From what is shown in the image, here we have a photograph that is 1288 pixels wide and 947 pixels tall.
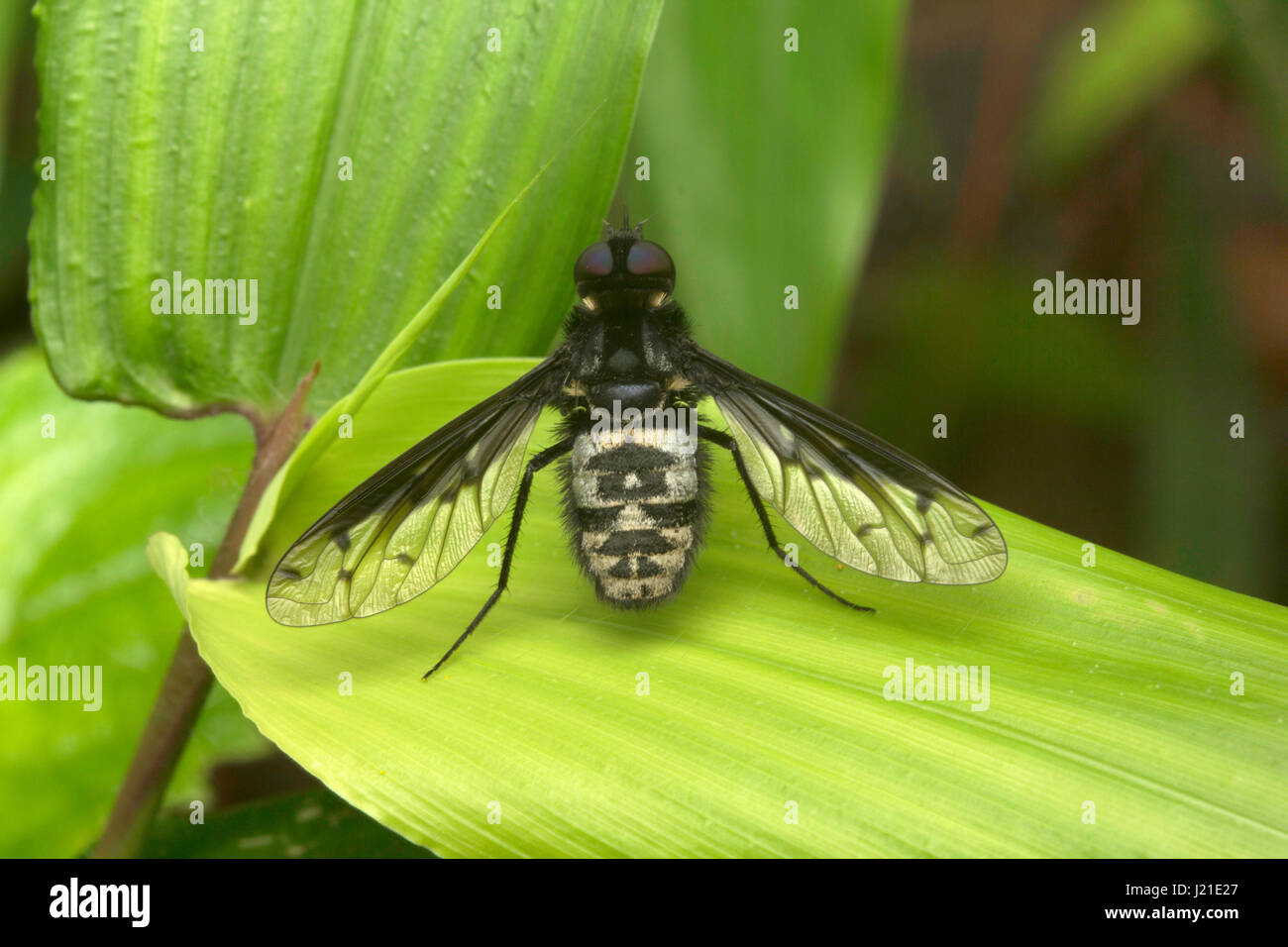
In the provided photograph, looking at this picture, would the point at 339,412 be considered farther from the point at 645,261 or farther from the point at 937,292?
the point at 937,292

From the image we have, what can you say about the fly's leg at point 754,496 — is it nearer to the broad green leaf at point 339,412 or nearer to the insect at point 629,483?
the insect at point 629,483

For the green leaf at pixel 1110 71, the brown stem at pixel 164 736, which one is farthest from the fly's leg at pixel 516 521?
the green leaf at pixel 1110 71

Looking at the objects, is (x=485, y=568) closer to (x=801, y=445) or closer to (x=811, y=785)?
(x=801, y=445)

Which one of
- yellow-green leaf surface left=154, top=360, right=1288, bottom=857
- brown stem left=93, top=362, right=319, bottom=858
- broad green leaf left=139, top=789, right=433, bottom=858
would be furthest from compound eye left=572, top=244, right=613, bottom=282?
broad green leaf left=139, top=789, right=433, bottom=858

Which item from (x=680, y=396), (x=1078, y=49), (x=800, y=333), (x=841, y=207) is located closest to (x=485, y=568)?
(x=680, y=396)

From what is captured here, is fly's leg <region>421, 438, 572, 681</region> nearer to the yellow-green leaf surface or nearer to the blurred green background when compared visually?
the yellow-green leaf surface

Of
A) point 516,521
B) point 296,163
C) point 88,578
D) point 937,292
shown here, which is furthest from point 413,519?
point 937,292
